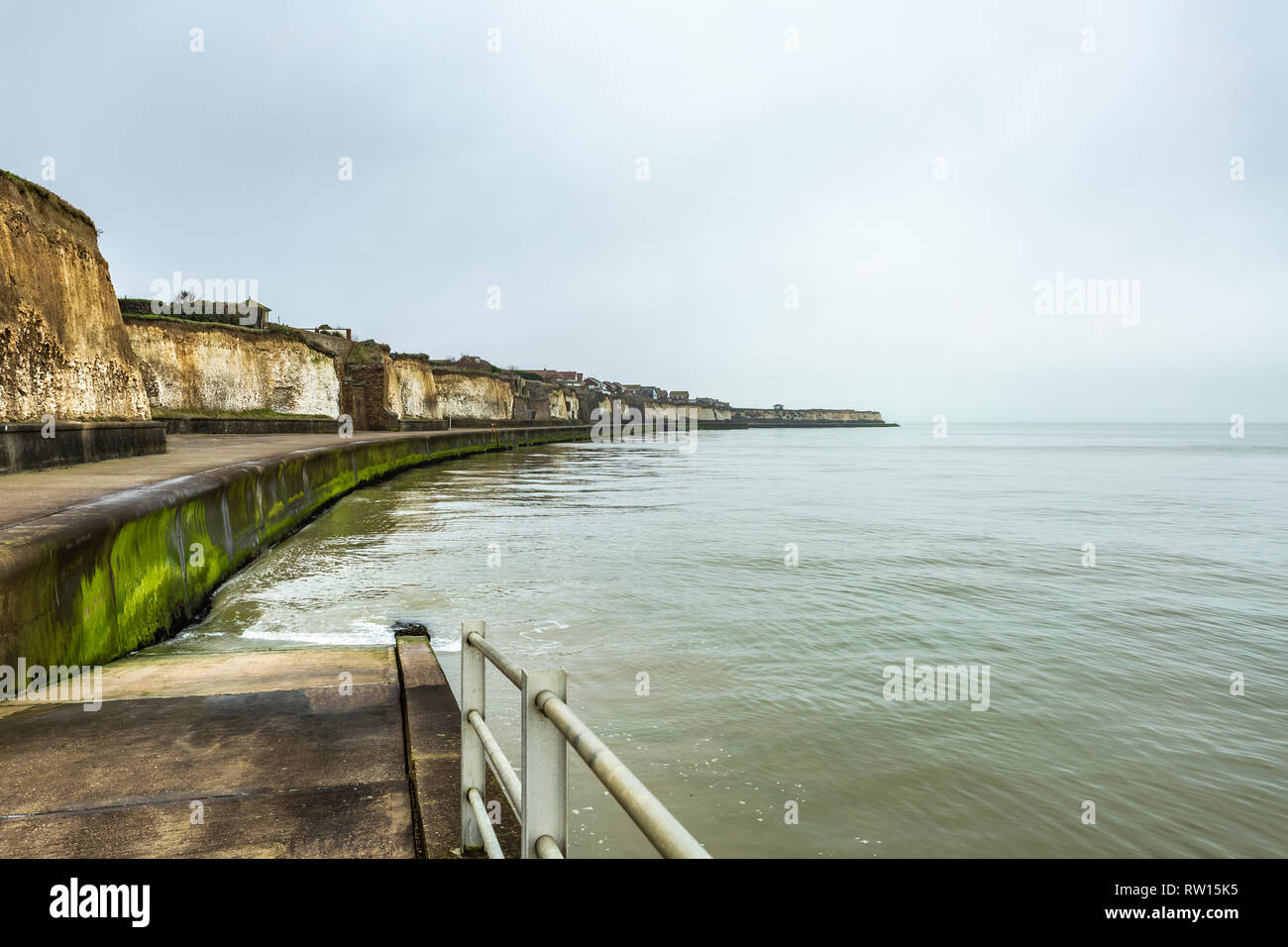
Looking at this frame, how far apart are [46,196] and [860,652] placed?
43.9 feet

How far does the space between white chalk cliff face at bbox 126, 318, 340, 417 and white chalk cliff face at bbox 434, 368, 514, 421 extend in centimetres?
2437

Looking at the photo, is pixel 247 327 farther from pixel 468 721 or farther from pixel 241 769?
pixel 468 721

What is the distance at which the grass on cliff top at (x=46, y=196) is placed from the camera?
10992 mm

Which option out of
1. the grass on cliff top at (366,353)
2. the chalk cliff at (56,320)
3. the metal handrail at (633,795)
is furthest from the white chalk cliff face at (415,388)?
the metal handrail at (633,795)

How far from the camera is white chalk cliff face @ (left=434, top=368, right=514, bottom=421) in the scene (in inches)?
2586

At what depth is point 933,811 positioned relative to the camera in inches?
156

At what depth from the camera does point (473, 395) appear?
70.0 metres

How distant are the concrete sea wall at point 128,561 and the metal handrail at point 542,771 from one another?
8.96ft

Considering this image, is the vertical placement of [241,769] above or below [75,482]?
below

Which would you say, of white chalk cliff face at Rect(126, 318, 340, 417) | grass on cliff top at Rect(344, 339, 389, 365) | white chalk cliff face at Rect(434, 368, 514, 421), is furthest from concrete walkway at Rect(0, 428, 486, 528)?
white chalk cliff face at Rect(434, 368, 514, 421)

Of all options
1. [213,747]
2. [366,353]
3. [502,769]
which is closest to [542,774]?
[502,769]

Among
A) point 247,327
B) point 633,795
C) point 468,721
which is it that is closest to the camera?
point 633,795
